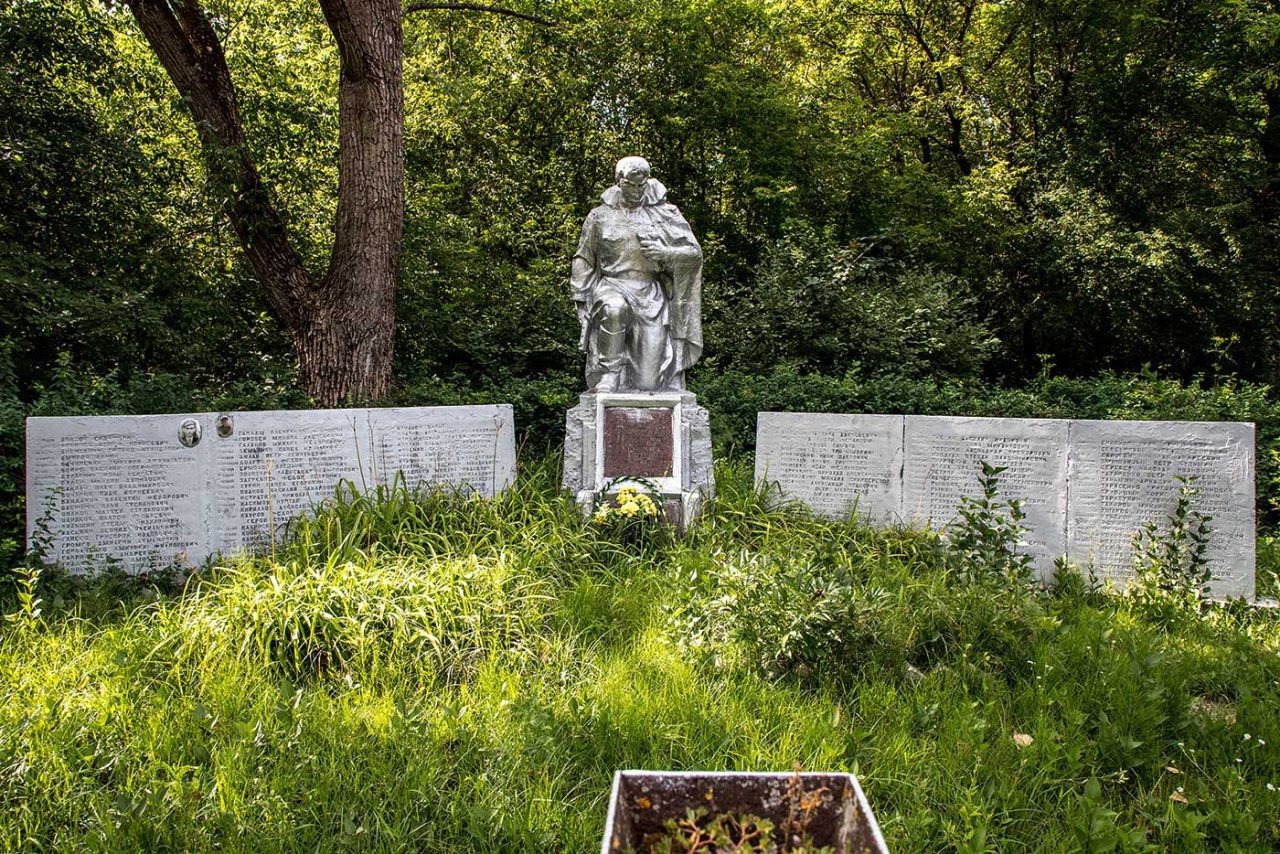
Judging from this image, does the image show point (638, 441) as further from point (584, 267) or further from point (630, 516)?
point (584, 267)

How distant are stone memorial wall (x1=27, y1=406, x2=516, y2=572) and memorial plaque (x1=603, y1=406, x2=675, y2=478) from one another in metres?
0.81

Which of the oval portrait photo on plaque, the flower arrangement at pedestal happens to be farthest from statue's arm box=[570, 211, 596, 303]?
the oval portrait photo on plaque

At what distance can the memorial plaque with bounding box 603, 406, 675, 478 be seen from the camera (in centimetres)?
549

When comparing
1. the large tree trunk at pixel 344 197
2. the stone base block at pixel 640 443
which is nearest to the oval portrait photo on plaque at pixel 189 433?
the large tree trunk at pixel 344 197

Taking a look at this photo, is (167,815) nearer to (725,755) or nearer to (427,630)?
(427,630)

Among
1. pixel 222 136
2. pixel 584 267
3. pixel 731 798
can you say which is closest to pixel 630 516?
pixel 584 267

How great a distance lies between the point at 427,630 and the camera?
3469mm

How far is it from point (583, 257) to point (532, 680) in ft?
11.9

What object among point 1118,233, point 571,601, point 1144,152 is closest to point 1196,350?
point 1118,233

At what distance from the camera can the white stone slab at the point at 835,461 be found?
5516mm

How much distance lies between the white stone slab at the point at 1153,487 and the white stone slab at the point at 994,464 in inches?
4.4

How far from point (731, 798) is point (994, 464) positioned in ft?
14.3

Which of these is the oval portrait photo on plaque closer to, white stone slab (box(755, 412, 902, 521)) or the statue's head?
the statue's head

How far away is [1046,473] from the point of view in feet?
16.6
